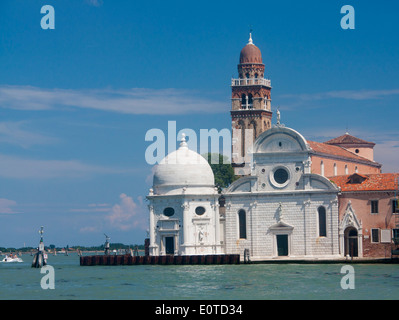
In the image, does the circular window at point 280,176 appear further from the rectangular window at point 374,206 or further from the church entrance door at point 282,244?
the rectangular window at point 374,206

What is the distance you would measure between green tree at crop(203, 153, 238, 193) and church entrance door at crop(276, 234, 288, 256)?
723 inches


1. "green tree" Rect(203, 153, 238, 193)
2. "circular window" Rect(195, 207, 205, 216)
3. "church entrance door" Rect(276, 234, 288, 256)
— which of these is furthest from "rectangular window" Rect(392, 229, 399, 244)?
"green tree" Rect(203, 153, 238, 193)

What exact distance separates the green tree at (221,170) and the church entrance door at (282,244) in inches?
723

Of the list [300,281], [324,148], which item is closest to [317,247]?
[324,148]

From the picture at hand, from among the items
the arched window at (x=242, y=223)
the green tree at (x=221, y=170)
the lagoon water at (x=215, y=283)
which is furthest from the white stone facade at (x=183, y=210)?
the green tree at (x=221, y=170)

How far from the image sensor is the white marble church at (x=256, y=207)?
7050cm

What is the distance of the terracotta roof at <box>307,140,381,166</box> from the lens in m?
74.9

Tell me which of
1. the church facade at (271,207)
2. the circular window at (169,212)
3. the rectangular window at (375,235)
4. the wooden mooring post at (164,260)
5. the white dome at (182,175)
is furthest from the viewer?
the circular window at (169,212)

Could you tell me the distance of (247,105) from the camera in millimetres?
88750

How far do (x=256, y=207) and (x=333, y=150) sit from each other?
10320 millimetres

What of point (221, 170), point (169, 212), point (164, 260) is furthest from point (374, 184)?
point (221, 170)

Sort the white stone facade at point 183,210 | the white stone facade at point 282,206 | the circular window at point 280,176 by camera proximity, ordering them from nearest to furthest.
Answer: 1. the white stone facade at point 282,206
2. the circular window at point 280,176
3. the white stone facade at point 183,210

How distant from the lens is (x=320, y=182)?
70500mm
